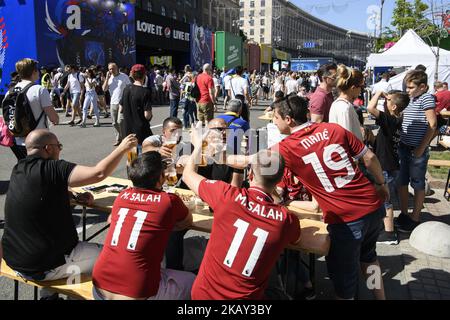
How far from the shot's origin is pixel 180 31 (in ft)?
87.9

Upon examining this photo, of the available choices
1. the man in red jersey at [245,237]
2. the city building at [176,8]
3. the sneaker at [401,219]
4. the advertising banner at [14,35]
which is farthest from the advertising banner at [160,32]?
the man in red jersey at [245,237]

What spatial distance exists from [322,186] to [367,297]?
1361mm

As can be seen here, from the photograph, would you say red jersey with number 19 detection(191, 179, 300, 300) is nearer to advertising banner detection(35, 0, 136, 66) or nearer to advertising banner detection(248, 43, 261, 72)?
advertising banner detection(35, 0, 136, 66)

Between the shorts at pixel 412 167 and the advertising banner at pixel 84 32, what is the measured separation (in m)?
15.1

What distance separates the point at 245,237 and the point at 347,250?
866 millimetres

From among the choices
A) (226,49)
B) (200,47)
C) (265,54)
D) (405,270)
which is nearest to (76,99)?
(405,270)

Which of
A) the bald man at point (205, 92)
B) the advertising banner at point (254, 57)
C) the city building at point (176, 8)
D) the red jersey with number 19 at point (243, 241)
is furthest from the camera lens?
the advertising banner at point (254, 57)

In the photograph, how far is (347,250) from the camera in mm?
2600

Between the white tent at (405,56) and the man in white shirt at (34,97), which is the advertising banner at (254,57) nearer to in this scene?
the white tent at (405,56)

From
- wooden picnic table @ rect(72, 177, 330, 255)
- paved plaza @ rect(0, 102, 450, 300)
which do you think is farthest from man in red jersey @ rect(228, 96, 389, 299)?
paved plaza @ rect(0, 102, 450, 300)

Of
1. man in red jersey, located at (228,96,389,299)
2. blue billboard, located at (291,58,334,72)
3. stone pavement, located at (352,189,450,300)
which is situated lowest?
stone pavement, located at (352,189,450,300)

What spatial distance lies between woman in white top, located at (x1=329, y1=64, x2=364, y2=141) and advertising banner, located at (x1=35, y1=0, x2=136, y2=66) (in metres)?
15.2

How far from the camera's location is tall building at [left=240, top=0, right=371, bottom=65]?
76.9 metres

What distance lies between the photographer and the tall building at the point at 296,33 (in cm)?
7694
